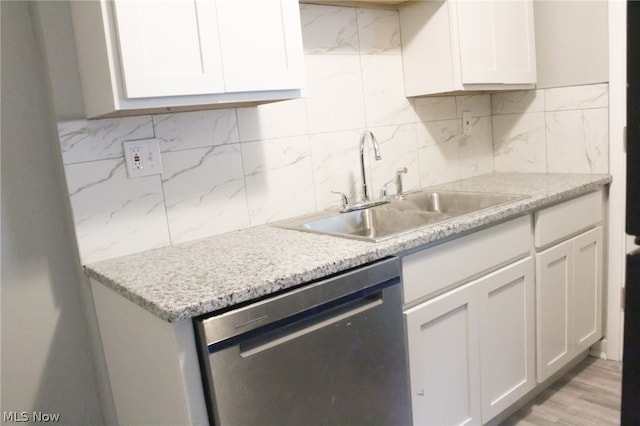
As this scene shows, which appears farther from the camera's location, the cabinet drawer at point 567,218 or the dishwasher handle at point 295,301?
the cabinet drawer at point 567,218

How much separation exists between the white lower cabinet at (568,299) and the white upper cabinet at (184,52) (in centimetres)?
125

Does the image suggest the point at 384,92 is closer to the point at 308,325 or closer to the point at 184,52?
the point at 184,52

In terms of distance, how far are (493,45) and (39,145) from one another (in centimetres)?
182

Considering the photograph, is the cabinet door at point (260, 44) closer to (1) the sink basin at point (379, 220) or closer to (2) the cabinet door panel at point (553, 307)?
(1) the sink basin at point (379, 220)

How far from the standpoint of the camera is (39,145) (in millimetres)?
1513

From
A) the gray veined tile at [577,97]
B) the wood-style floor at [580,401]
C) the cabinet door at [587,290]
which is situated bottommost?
the wood-style floor at [580,401]

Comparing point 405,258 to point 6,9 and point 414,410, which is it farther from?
point 6,9

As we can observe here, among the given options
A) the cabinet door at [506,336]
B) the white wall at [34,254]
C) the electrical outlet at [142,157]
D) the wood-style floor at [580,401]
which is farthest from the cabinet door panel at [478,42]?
the white wall at [34,254]

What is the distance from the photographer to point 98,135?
1.50m

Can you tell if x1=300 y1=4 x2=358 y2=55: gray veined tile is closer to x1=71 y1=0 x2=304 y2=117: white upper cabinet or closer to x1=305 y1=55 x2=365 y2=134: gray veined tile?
x1=305 y1=55 x2=365 y2=134: gray veined tile

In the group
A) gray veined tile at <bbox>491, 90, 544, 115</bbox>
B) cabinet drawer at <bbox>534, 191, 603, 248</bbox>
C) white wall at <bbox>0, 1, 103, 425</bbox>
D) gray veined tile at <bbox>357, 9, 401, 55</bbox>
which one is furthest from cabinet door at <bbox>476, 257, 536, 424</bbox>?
white wall at <bbox>0, 1, 103, 425</bbox>

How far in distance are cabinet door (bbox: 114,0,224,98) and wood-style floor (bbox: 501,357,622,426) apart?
1.72 metres

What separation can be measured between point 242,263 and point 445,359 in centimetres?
75

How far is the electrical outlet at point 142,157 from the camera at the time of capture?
1.54 m
